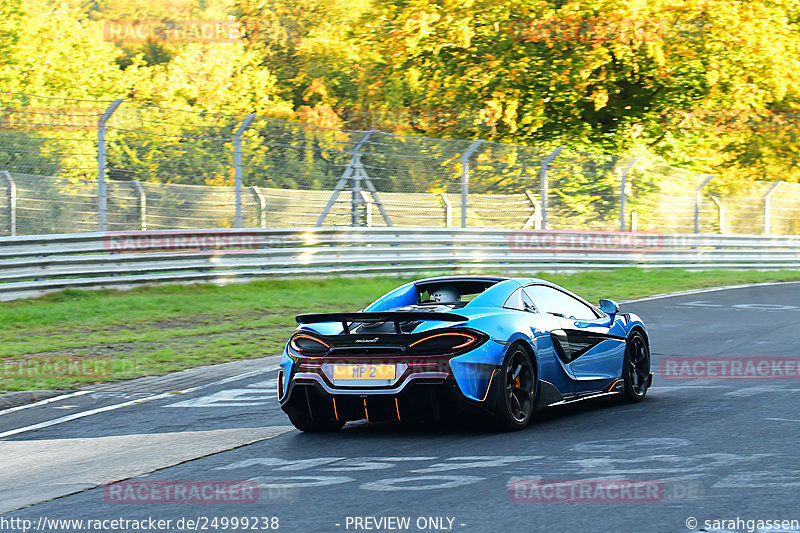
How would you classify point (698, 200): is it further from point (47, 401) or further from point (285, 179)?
point (47, 401)

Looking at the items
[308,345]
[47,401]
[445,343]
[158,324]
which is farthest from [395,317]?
[158,324]

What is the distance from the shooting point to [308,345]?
24.9 feet

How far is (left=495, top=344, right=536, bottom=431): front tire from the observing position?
287 inches

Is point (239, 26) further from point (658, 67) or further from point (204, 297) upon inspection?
point (204, 297)

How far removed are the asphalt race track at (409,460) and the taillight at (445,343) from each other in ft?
2.10

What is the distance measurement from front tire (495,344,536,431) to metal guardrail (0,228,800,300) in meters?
10.0

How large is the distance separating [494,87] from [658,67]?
4.68m

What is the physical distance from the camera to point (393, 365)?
721cm

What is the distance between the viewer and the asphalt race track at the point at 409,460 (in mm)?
5254

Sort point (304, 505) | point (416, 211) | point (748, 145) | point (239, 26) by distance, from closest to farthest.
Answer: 1. point (304, 505)
2. point (416, 211)
3. point (748, 145)
4. point (239, 26)

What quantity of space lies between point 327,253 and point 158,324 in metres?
5.52

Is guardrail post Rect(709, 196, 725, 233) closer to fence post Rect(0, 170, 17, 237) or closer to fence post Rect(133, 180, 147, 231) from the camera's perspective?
fence post Rect(133, 180, 147, 231)

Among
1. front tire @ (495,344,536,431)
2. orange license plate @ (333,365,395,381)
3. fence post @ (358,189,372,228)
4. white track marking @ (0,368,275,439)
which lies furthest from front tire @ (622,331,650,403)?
fence post @ (358,189,372,228)

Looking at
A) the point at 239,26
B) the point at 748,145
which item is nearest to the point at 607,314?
the point at 748,145
